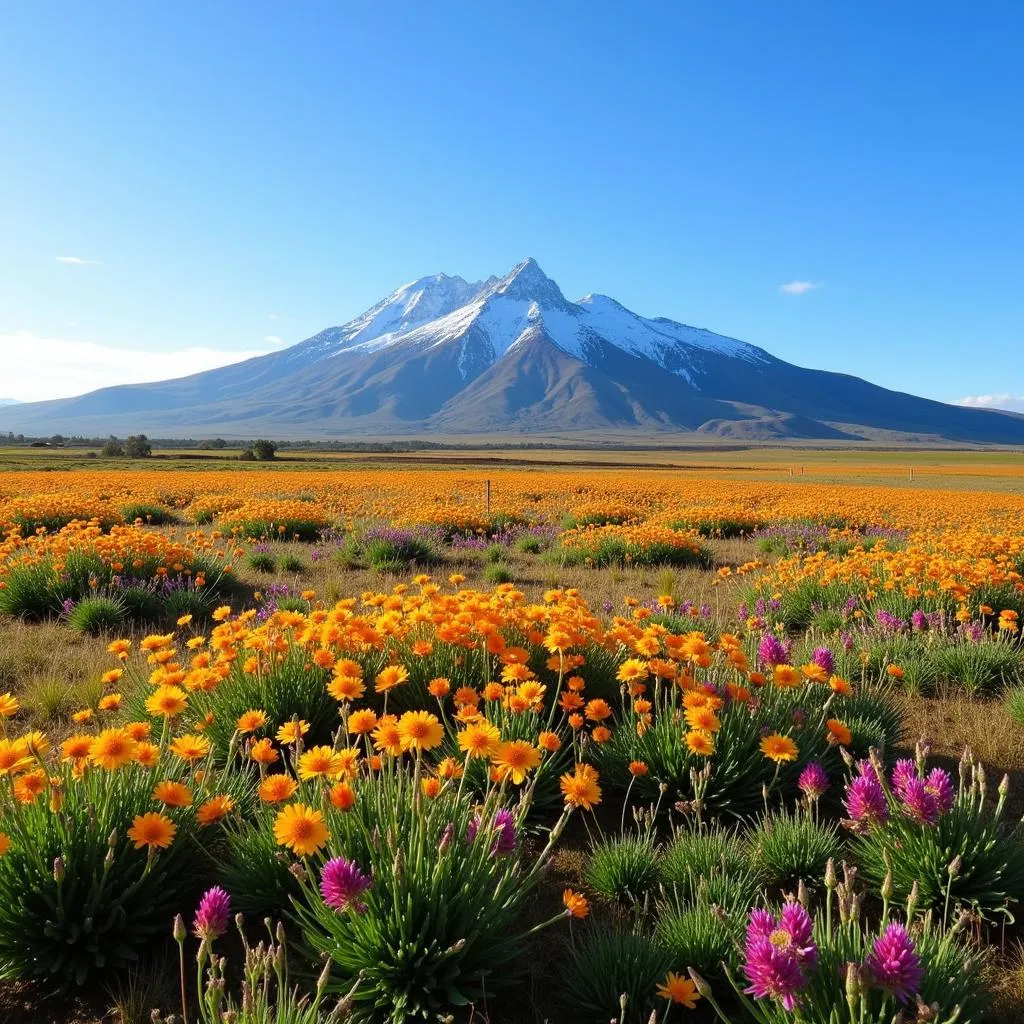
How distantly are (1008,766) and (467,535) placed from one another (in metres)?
11.5

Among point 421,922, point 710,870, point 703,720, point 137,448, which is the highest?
point 137,448

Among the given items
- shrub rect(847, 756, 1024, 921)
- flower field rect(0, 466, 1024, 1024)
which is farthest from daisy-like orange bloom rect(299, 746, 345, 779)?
shrub rect(847, 756, 1024, 921)

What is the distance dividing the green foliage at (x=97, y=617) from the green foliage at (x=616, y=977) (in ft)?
20.4

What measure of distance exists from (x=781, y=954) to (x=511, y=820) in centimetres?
113

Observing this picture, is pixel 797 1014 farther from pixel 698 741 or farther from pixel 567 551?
pixel 567 551

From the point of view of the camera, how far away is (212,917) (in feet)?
5.93

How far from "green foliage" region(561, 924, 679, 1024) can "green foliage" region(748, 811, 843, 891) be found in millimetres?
794

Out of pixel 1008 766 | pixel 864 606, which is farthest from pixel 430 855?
pixel 864 606

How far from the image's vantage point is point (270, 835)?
2.82 metres

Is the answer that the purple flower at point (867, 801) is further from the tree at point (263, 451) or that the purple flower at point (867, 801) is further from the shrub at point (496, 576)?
the tree at point (263, 451)

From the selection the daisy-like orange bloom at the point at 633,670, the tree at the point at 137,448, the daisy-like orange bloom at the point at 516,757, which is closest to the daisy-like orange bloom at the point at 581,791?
the daisy-like orange bloom at the point at 516,757

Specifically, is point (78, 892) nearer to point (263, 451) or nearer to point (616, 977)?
point (616, 977)

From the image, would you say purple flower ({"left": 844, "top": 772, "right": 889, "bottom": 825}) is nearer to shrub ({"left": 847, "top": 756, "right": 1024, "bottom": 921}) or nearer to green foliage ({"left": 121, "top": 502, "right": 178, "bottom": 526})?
shrub ({"left": 847, "top": 756, "right": 1024, "bottom": 921})

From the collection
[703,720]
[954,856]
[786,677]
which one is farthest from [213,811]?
[954,856]
